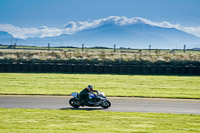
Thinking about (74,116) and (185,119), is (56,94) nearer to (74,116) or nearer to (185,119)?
(74,116)

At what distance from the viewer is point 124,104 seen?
1742cm

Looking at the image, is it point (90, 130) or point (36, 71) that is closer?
point (90, 130)

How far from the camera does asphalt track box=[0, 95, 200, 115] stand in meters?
15.9

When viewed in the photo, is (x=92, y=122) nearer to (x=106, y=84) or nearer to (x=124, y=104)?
(x=124, y=104)

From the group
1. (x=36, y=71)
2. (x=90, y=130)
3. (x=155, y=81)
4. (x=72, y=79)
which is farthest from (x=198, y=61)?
(x=90, y=130)

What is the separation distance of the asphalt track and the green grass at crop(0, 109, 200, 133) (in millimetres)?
1758

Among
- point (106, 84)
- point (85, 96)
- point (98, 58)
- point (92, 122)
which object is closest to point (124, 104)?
point (85, 96)

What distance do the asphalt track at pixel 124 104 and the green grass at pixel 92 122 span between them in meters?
1.76

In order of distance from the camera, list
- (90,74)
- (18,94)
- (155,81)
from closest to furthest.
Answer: (18,94)
(155,81)
(90,74)

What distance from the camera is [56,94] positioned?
2106cm

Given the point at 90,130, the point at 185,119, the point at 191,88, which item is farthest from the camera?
the point at 191,88

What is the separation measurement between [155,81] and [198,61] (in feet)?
24.1

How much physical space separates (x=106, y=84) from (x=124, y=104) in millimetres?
7853

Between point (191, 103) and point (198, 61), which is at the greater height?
point (198, 61)
